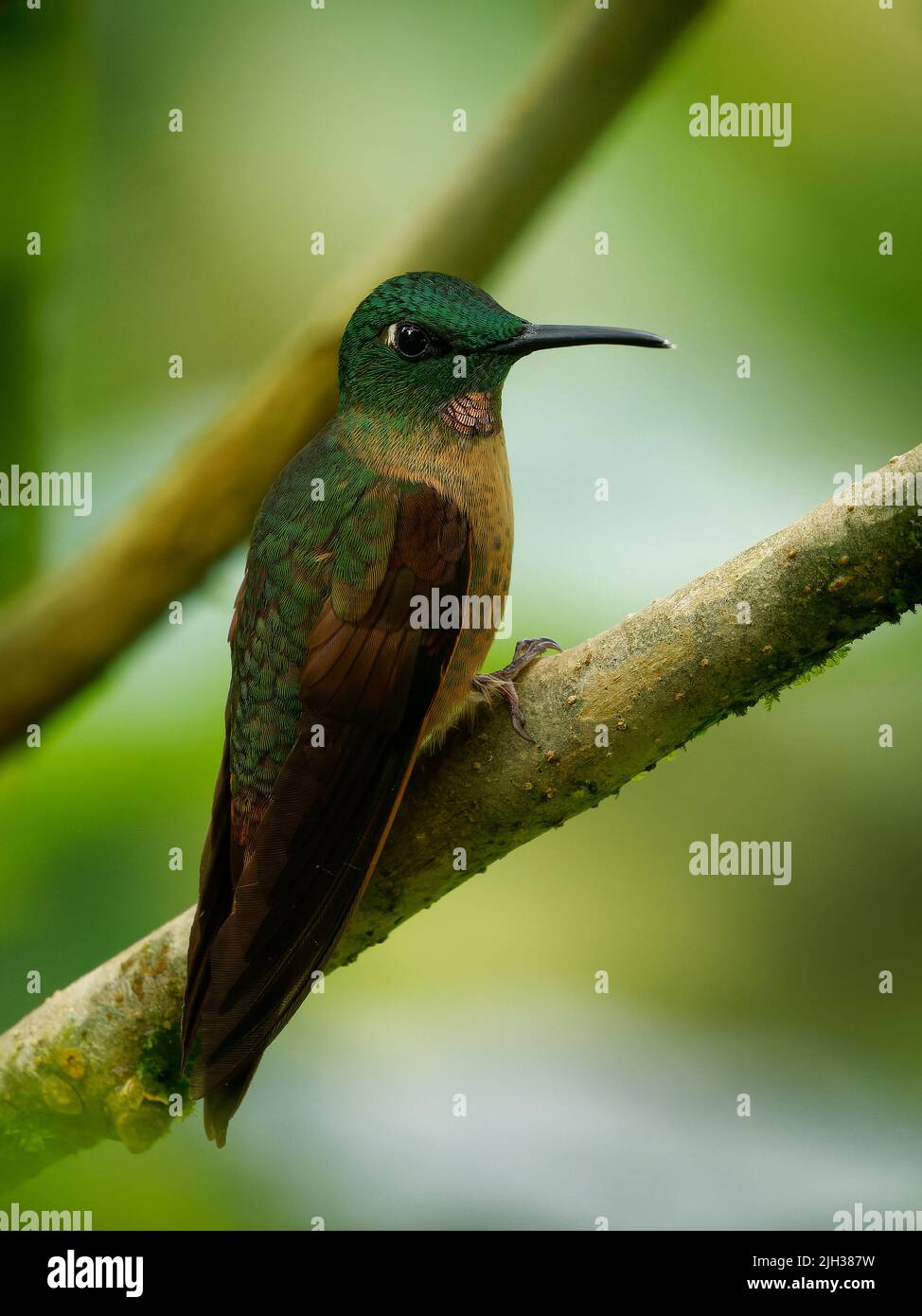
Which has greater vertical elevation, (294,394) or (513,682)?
(294,394)

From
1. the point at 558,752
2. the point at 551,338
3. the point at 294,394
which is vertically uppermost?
the point at 294,394

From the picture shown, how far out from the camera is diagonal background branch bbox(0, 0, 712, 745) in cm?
285

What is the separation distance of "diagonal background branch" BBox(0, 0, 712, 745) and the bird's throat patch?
0.64m

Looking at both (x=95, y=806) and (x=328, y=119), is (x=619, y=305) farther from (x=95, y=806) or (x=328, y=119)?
(x=95, y=806)

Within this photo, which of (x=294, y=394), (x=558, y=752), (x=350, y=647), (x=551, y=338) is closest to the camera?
(x=558, y=752)

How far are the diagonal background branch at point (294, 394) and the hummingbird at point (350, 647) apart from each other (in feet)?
1.80

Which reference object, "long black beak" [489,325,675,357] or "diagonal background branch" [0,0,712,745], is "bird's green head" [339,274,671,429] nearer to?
"long black beak" [489,325,675,357]

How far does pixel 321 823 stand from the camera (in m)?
2.01

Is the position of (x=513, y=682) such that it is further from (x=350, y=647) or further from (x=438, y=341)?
(x=438, y=341)

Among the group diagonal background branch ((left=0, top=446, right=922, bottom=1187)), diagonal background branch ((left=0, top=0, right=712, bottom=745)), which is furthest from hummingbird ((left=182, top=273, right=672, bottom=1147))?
diagonal background branch ((left=0, top=0, right=712, bottom=745))

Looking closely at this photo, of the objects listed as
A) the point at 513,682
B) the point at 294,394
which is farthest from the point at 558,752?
the point at 294,394

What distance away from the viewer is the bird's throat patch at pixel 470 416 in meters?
2.32

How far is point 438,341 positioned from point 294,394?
66 cm
